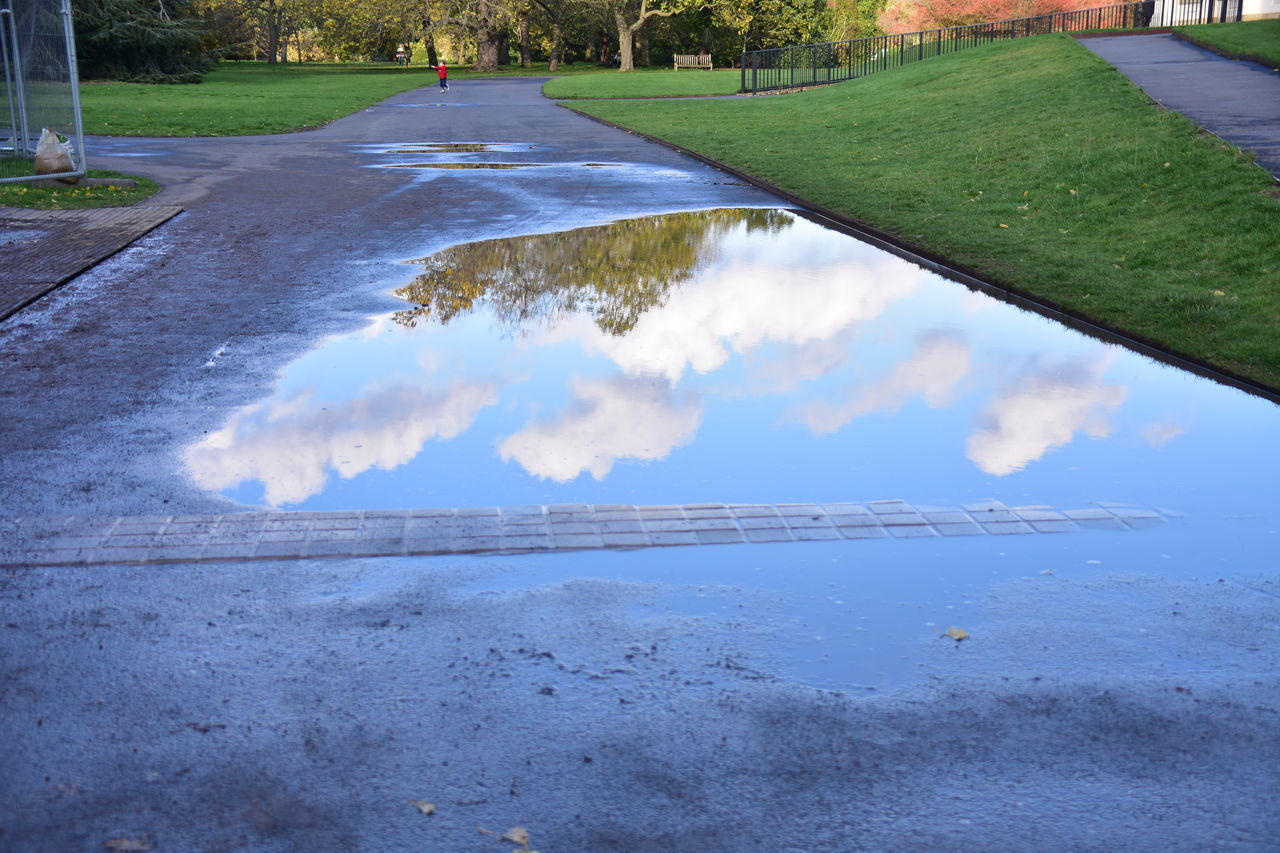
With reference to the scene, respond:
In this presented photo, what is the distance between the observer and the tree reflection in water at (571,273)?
10.7 m

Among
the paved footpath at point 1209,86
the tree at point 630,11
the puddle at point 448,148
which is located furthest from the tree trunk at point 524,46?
the puddle at point 448,148

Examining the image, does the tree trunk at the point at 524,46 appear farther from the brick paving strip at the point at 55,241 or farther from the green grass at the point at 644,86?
the brick paving strip at the point at 55,241

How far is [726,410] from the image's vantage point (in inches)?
308

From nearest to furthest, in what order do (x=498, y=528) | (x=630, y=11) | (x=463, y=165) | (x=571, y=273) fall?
(x=498, y=528) → (x=571, y=273) → (x=463, y=165) → (x=630, y=11)

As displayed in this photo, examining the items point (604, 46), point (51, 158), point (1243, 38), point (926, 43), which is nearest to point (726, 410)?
point (51, 158)

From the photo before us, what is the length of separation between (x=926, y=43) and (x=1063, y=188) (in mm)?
33104

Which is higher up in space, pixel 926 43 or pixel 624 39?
pixel 624 39

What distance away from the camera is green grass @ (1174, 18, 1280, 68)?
2675 cm

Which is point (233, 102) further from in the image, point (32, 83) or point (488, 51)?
point (488, 51)

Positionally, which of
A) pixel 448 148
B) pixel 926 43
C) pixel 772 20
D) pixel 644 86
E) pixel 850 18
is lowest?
pixel 448 148

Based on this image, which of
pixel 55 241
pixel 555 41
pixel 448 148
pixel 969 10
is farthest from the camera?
pixel 555 41

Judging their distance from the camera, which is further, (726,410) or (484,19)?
(484,19)

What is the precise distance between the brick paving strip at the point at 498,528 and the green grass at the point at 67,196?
1212 cm

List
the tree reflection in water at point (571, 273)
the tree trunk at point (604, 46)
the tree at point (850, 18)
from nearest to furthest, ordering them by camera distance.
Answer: the tree reflection in water at point (571, 273)
the tree at point (850, 18)
the tree trunk at point (604, 46)
